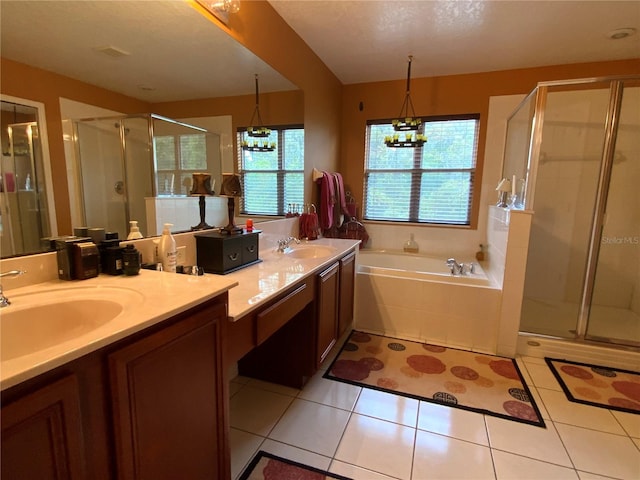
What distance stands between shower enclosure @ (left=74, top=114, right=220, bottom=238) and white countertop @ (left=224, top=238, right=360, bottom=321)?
496 mm

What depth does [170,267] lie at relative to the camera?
4.52ft

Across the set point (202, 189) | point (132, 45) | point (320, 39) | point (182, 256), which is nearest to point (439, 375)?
point (182, 256)

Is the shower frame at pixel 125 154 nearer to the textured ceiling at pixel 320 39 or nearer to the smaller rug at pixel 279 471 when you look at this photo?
the textured ceiling at pixel 320 39

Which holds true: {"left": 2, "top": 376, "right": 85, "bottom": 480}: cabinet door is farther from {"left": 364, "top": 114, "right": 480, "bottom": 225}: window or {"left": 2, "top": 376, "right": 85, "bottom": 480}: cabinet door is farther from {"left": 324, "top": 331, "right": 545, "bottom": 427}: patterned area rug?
{"left": 364, "top": 114, "right": 480, "bottom": 225}: window

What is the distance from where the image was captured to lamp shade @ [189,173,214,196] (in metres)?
1.64

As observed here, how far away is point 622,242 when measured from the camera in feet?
9.64

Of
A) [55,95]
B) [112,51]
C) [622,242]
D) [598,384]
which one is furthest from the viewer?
[622,242]

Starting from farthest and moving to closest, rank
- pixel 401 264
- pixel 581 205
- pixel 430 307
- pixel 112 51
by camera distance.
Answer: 1. pixel 401 264
2. pixel 581 205
3. pixel 430 307
4. pixel 112 51

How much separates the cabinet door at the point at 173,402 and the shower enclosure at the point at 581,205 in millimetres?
2406

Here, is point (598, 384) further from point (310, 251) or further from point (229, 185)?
point (229, 185)

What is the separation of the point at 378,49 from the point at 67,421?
10.0 feet

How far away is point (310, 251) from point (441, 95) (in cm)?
224

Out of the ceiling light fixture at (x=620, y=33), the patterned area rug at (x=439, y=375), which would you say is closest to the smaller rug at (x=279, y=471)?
the patterned area rug at (x=439, y=375)

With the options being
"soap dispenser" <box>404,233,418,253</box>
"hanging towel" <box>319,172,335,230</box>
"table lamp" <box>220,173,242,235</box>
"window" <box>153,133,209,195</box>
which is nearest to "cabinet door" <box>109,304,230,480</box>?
"window" <box>153,133,209,195</box>
